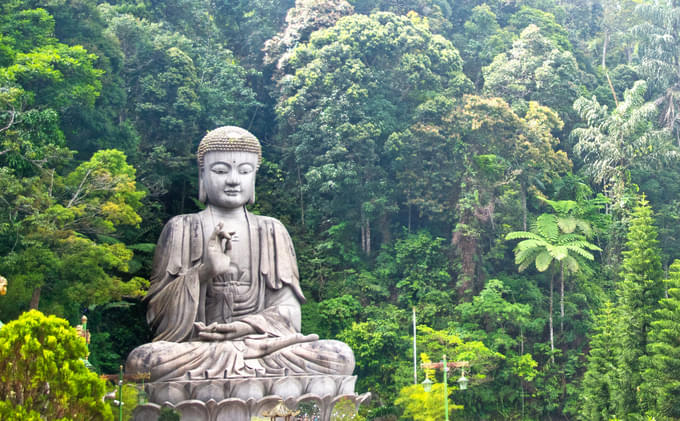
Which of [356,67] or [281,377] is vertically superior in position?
[356,67]

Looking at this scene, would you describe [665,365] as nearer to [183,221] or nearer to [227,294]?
[227,294]

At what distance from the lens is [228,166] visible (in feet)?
37.4

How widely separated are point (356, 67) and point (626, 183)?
7275mm

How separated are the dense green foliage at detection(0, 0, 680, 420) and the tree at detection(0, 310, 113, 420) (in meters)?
6.60

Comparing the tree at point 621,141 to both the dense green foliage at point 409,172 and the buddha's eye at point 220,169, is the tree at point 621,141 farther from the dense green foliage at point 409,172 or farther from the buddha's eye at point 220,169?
the buddha's eye at point 220,169

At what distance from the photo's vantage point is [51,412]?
6809 millimetres

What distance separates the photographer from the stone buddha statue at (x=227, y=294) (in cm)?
966

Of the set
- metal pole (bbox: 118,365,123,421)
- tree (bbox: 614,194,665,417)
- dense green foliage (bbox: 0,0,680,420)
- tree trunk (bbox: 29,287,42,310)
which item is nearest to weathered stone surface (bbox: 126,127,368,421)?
metal pole (bbox: 118,365,123,421)

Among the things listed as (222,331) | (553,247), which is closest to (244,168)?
(222,331)

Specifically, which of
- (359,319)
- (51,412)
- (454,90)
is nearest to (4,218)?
(51,412)

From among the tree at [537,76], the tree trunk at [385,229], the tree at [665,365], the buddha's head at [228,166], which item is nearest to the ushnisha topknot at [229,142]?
the buddha's head at [228,166]

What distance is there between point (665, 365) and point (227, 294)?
312 inches

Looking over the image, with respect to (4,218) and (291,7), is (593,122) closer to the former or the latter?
(291,7)

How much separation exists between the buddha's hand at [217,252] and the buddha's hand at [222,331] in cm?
64
